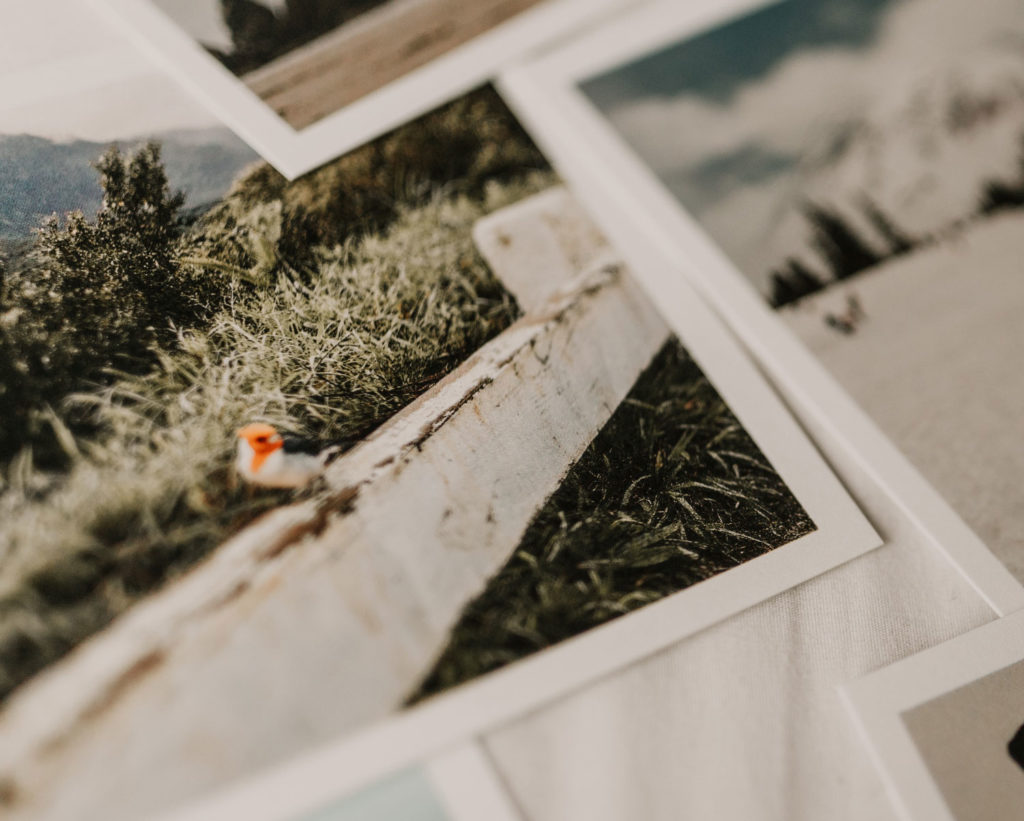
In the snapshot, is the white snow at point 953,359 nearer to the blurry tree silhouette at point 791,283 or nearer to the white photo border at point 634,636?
the blurry tree silhouette at point 791,283

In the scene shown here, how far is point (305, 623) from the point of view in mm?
584

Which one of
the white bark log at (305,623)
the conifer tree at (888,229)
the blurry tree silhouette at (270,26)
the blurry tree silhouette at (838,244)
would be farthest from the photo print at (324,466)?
the conifer tree at (888,229)

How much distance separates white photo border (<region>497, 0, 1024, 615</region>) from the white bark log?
1.07 feet

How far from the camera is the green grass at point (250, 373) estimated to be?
0.58 meters

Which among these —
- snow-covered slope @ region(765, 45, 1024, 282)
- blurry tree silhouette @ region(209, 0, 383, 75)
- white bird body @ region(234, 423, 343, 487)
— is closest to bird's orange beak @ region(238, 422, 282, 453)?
white bird body @ region(234, 423, 343, 487)

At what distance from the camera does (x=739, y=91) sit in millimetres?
984

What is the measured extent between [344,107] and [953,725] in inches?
45.0

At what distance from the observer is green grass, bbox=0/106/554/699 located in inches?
22.7

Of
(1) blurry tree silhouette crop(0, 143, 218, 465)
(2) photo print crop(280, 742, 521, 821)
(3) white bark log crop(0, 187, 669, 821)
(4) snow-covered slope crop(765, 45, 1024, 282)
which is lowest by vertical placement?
(2) photo print crop(280, 742, 521, 821)

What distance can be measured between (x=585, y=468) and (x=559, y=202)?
46 cm

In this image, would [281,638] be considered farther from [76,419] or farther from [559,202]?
[559,202]

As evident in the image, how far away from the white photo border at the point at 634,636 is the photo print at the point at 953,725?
140 mm

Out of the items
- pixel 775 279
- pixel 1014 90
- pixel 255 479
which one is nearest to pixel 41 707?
pixel 255 479

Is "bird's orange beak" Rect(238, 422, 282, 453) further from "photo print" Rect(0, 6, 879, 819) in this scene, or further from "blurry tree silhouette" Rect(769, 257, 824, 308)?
"blurry tree silhouette" Rect(769, 257, 824, 308)
